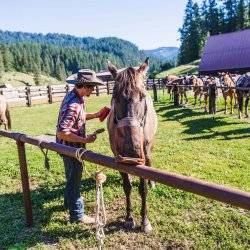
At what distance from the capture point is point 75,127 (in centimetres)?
562

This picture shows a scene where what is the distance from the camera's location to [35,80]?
127500mm

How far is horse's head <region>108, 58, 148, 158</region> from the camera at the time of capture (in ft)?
13.6

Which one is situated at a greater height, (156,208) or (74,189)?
(74,189)

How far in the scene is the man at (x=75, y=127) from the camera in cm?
533

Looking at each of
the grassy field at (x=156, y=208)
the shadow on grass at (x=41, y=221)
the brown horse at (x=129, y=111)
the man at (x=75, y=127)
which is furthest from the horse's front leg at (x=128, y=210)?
the brown horse at (x=129, y=111)

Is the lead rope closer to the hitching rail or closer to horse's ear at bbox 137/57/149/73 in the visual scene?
the hitching rail

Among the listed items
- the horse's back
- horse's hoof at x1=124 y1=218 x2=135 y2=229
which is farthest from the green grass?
horse's hoof at x1=124 y1=218 x2=135 y2=229

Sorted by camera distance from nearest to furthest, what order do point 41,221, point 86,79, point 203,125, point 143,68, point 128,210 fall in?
point 143,68 → point 86,79 → point 128,210 → point 41,221 → point 203,125

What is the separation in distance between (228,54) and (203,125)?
4525 centimetres

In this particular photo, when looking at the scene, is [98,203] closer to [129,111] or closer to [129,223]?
[129,111]

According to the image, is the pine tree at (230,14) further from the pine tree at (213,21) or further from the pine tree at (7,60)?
the pine tree at (7,60)

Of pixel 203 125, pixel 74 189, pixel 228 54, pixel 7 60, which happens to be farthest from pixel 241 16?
pixel 74 189

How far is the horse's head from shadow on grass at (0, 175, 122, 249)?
1672 mm

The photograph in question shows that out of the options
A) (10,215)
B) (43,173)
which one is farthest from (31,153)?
(10,215)
